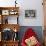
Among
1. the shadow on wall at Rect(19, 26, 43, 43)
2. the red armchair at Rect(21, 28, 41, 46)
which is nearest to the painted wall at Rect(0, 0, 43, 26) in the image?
the shadow on wall at Rect(19, 26, 43, 43)

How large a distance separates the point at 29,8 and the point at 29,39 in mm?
1164

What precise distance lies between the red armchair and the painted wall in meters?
0.34

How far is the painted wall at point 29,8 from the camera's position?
18.2 ft

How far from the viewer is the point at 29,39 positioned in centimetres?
514

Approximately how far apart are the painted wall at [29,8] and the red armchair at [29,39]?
0.34 m

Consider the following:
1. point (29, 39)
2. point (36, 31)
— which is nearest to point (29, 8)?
point (36, 31)

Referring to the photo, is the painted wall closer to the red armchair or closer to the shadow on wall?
the shadow on wall

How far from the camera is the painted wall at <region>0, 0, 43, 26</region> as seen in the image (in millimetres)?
5547

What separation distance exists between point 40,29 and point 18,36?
2.74 feet

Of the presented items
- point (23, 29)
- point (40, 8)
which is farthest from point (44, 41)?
point (40, 8)

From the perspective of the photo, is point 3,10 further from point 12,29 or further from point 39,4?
point 39,4

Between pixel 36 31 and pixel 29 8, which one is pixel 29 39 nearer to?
pixel 36 31

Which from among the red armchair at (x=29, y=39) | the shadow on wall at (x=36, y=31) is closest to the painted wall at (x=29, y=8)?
the shadow on wall at (x=36, y=31)

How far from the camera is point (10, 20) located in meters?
5.55
